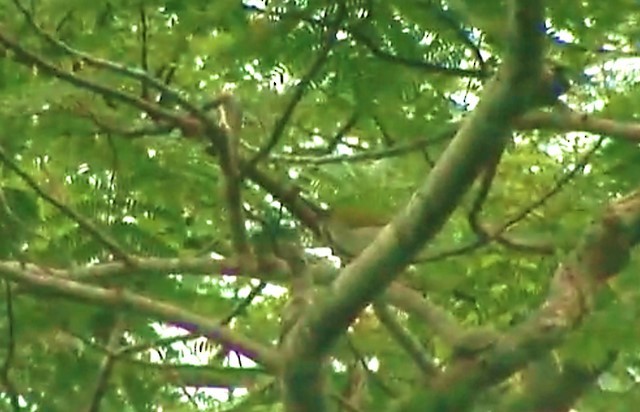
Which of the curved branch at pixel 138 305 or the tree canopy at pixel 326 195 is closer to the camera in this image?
the tree canopy at pixel 326 195

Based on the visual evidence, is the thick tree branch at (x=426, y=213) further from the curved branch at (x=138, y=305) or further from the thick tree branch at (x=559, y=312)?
the thick tree branch at (x=559, y=312)

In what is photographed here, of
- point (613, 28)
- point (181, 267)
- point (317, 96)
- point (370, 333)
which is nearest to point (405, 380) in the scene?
point (370, 333)

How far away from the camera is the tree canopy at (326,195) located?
8.42 ft

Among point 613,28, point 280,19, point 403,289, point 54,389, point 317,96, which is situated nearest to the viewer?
point 280,19

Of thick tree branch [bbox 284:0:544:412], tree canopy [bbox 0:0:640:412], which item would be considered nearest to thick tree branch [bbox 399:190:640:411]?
tree canopy [bbox 0:0:640:412]

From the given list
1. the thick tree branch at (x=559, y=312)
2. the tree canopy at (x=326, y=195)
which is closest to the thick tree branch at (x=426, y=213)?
the tree canopy at (x=326, y=195)

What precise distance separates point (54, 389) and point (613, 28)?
6.17 feet

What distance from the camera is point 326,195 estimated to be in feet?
10.7

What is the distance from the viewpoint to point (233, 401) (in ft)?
13.3

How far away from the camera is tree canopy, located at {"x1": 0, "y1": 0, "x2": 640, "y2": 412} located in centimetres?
257

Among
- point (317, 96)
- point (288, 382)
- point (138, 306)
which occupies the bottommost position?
point (288, 382)

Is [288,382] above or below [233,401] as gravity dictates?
below

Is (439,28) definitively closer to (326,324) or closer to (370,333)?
(326,324)

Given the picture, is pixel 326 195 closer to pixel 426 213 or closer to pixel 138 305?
pixel 138 305
